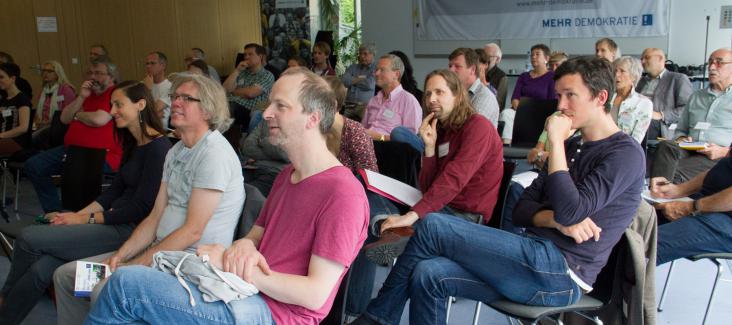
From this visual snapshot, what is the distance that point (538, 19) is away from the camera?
7.88 m

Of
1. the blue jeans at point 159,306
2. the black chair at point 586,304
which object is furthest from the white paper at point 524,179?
the blue jeans at point 159,306

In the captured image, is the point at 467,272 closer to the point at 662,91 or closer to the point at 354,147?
the point at 354,147

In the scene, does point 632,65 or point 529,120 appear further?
point 529,120

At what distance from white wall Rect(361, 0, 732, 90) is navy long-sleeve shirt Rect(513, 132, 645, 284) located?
5.73m

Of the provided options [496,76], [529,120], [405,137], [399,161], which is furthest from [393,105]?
[496,76]

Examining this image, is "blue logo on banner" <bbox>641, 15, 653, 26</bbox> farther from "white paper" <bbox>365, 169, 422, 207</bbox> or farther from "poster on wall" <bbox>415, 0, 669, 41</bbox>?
"white paper" <bbox>365, 169, 422, 207</bbox>

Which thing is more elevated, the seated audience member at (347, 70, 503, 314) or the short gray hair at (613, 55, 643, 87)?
the short gray hair at (613, 55, 643, 87)

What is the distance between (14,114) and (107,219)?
3.27 meters

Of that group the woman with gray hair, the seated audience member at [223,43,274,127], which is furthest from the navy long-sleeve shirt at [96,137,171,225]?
the seated audience member at [223,43,274,127]

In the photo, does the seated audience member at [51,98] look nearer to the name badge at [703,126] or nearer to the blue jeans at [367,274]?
the blue jeans at [367,274]

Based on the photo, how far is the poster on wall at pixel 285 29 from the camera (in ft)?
33.0

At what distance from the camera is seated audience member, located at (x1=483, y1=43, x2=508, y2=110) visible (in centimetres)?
647

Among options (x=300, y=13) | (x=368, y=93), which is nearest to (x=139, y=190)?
(x=368, y=93)

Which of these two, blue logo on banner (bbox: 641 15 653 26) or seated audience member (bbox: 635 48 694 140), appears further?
blue logo on banner (bbox: 641 15 653 26)
